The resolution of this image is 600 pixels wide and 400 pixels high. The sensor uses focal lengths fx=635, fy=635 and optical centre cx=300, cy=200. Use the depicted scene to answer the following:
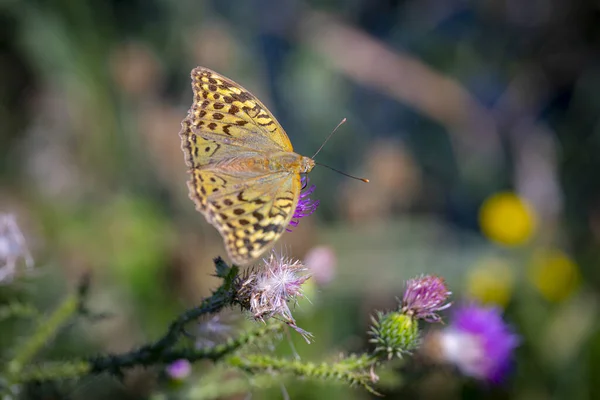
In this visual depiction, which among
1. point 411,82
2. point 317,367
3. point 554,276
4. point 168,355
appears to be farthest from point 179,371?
point 411,82

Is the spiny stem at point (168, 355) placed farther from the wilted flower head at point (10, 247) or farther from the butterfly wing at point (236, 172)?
the wilted flower head at point (10, 247)

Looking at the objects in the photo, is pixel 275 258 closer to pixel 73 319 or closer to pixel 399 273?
pixel 73 319

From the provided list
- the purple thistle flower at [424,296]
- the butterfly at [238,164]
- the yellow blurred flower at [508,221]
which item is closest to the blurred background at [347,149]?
the yellow blurred flower at [508,221]

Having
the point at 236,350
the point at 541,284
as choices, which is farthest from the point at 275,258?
the point at 541,284

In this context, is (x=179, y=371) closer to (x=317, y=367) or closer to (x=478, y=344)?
(x=317, y=367)

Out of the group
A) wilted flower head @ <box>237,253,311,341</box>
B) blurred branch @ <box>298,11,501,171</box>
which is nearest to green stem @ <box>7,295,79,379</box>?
wilted flower head @ <box>237,253,311,341</box>

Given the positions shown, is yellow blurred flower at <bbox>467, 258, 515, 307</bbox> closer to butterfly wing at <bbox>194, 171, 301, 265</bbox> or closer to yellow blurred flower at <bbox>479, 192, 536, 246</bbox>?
yellow blurred flower at <bbox>479, 192, 536, 246</bbox>

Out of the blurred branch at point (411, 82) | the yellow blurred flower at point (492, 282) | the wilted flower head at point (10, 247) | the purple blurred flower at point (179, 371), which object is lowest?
the purple blurred flower at point (179, 371)
